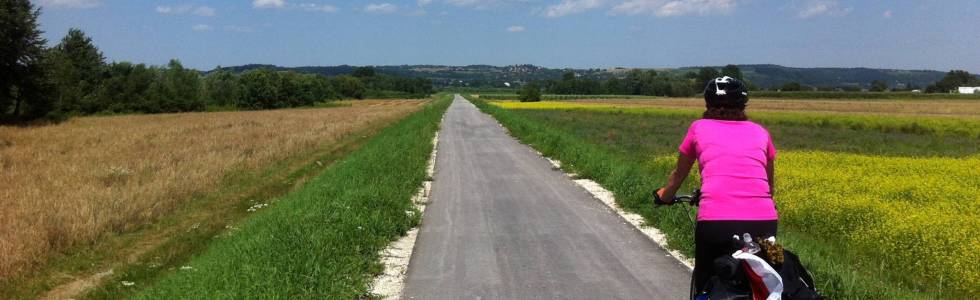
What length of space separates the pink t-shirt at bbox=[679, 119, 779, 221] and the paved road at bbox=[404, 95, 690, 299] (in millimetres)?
2542

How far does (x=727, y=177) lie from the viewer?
3477mm

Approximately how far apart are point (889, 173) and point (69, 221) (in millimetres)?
14346

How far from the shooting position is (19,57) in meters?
37.5

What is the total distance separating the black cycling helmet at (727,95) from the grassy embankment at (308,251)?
3375 millimetres

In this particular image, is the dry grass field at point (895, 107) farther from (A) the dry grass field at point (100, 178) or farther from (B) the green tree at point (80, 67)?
(B) the green tree at point (80, 67)

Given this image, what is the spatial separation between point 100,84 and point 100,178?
60.4 m

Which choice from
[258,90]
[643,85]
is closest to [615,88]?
[643,85]

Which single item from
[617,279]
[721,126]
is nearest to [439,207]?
[617,279]

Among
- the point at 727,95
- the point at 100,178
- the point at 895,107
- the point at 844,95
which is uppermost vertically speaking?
the point at 727,95

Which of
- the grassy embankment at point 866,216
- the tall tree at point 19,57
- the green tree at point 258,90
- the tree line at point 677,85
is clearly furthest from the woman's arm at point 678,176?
the tree line at point 677,85

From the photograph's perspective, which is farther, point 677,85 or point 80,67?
point 677,85

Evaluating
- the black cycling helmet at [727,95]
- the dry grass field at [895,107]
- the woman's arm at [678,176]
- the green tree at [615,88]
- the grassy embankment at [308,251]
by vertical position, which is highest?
the black cycling helmet at [727,95]

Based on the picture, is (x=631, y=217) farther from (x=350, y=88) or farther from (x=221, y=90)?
(x=350, y=88)

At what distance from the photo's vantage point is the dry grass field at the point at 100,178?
30.6 ft
